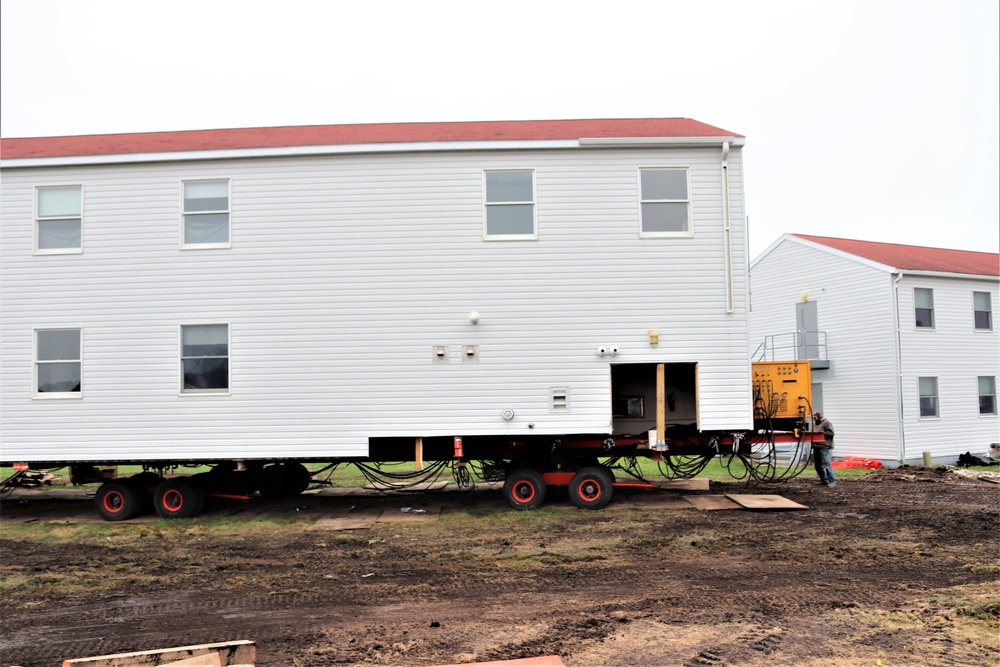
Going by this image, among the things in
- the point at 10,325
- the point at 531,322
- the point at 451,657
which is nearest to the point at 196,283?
the point at 10,325

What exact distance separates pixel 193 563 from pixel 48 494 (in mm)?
8898

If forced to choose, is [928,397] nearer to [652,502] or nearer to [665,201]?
[652,502]

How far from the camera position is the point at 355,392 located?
1296 cm

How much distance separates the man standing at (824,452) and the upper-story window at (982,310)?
10.8 metres

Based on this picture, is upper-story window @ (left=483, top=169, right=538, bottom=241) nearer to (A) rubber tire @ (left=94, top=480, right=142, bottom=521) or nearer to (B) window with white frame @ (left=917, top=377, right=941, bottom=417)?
(A) rubber tire @ (left=94, top=480, right=142, bottom=521)

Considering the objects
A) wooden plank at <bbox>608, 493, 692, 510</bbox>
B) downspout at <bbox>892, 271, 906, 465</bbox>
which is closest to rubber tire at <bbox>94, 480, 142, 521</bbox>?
wooden plank at <bbox>608, 493, 692, 510</bbox>

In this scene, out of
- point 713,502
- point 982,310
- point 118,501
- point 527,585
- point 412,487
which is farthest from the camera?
point 982,310

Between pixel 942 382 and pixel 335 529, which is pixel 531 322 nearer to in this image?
pixel 335 529

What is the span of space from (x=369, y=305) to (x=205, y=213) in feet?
11.3

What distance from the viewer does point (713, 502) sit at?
13.6m

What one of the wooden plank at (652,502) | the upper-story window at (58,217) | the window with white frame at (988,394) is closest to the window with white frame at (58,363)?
the upper-story window at (58,217)

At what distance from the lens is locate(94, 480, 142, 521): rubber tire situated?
13125 millimetres

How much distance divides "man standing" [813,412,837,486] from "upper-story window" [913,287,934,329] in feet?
27.3

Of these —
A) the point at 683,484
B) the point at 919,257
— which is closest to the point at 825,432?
the point at 683,484
